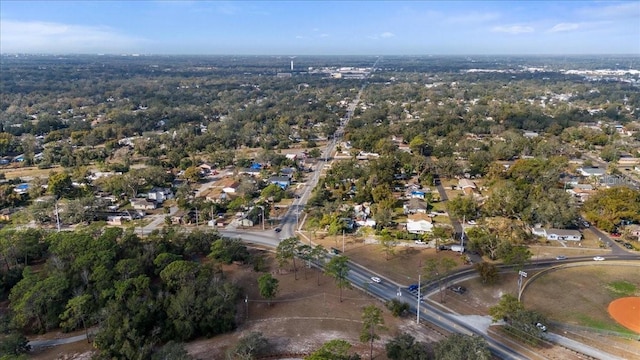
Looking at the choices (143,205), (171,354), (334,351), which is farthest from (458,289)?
(143,205)

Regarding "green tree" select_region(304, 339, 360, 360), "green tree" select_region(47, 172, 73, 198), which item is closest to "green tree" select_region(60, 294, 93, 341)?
"green tree" select_region(304, 339, 360, 360)

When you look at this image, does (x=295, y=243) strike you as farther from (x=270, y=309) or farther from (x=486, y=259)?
(x=486, y=259)

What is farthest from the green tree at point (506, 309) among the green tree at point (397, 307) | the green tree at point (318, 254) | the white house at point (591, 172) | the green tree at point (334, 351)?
the white house at point (591, 172)

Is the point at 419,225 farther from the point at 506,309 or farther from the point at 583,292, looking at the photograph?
the point at 506,309

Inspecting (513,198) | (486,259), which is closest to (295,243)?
(486,259)

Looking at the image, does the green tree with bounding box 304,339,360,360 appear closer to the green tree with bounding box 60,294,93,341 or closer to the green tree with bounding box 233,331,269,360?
the green tree with bounding box 233,331,269,360

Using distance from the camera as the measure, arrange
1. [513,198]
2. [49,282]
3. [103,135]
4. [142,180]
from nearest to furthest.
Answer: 1. [49,282]
2. [513,198]
3. [142,180]
4. [103,135]

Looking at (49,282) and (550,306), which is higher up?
(49,282)
